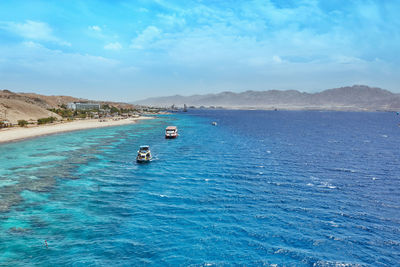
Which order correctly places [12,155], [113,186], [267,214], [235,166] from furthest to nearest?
[12,155], [235,166], [113,186], [267,214]

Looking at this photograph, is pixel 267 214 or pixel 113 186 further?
pixel 113 186

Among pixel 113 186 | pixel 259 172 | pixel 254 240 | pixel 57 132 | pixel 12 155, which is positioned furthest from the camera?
pixel 57 132

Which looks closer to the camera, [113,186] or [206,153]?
[113,186]

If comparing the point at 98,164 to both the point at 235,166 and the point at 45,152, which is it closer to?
the point at 45,152

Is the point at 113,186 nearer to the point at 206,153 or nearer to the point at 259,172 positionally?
the point at 259,172

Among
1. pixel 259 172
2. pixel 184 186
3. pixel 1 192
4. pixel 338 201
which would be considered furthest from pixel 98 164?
pixel 338 201

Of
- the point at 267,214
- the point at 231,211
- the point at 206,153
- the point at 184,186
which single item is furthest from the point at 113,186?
the point at 206,153
